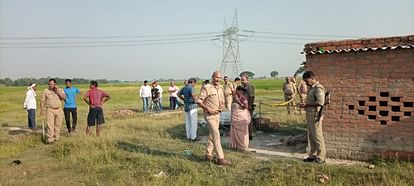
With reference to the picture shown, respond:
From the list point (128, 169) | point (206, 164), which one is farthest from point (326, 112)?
point (128, 169)

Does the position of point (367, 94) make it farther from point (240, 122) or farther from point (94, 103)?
point (94, 103)

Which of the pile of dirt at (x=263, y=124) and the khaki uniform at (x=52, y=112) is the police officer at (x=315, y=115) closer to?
the pile of dirt at (x=263, y=124)

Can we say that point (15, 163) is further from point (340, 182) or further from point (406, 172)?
point (406, 172)

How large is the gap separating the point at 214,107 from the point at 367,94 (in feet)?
9.32

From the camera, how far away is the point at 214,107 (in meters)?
6.96

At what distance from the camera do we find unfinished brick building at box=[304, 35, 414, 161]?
652 centimetres

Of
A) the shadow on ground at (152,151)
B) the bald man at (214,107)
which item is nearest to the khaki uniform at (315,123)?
the bald man at (214,107)

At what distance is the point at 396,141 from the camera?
261 inches

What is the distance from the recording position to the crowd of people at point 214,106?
680 cm

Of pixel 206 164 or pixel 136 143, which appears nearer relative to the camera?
pixel 206 164

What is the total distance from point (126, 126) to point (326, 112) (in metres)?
7.67

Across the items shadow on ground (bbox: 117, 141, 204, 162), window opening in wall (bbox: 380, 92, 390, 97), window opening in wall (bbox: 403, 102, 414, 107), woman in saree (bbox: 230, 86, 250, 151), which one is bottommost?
shadow on ground (bbox: 117, 141, 204, 162)

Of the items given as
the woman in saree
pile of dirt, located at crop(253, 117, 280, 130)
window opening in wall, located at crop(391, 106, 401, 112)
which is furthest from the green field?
pile of dirt, located at crop(253, 117, 280, 130)

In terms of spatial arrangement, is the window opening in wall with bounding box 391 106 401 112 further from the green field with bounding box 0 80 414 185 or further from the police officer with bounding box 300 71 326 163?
the police officer with bounding box 300 71 326 163
